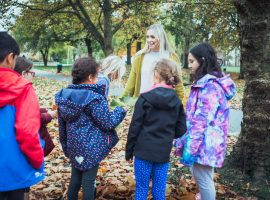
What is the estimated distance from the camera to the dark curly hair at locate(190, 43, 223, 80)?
3.88m

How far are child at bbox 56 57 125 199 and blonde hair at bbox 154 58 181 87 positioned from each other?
50cm

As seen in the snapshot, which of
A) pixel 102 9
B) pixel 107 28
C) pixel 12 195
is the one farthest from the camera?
pixel 102 9

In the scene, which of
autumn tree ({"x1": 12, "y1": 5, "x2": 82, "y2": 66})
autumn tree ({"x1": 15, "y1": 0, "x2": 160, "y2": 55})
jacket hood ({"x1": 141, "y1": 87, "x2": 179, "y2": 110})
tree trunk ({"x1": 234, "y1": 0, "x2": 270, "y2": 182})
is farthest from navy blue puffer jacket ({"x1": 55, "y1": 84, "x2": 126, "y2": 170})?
autumn tree ({"x1": 12, "y1": 5, "x2": 82, "y2": 66})

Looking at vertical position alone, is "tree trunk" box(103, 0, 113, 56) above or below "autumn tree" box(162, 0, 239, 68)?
below

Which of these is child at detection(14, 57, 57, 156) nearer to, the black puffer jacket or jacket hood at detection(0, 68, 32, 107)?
jacket hood at detection(0, 68, 32, 107)

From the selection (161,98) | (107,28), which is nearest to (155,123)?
(161,98)

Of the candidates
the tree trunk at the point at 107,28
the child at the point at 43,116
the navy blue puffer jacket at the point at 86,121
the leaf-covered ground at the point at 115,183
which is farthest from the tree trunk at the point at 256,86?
the tree trunk at the point at 107,28

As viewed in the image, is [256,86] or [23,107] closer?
[23,107]

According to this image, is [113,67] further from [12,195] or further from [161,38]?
[12,195]

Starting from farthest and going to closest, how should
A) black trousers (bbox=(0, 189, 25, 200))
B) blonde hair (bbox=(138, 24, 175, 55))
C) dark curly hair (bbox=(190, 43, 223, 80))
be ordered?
blonde hair (bbox=(138, 24, 175, 55)) → dark curly hair (bbox=(190, 43, 223, 80)) → black trousers (bbox=(0, 189, 25, 200))

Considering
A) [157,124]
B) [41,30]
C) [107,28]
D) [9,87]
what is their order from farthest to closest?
1. [41,30]
2. [107,28]
3. [157,124]
4. [9,87]

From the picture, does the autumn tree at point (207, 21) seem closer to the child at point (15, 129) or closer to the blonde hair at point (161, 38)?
the blonde hair at point (161, 38)

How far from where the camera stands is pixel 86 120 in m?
3.61

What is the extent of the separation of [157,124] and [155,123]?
0.06 feet
